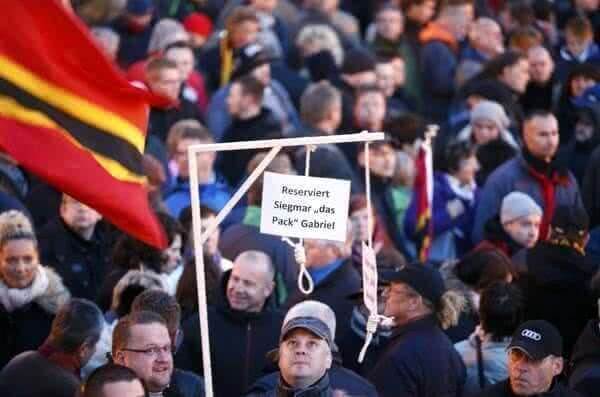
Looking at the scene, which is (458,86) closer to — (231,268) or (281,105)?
(281,105)

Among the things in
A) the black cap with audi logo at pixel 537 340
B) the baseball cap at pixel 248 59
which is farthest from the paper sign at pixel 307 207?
the baseball cap at pixel 248 59

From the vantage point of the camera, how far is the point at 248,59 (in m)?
18.3

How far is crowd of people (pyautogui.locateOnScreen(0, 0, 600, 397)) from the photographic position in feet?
34.9

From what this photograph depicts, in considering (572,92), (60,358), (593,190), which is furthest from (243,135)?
(60,358)

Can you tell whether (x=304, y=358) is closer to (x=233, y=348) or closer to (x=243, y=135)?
(x=233, y=348)

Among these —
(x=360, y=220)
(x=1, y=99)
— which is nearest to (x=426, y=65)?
(x=360, y=220)

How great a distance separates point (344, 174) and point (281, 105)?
8.75 feet

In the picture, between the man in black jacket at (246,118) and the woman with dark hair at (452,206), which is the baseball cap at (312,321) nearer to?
the woman with dark hair at (452,206)

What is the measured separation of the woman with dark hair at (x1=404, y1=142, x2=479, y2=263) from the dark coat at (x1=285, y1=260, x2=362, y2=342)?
290cm

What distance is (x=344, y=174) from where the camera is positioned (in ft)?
49.8

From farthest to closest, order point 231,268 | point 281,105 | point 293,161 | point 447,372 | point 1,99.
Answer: point 281,105, point 293,161, point 231,268, point 447,372, point 1,99

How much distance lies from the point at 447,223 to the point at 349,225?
8.26ft

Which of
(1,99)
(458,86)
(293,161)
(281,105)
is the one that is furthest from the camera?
(458,86)

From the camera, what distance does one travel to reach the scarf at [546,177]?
1505 centimetres
